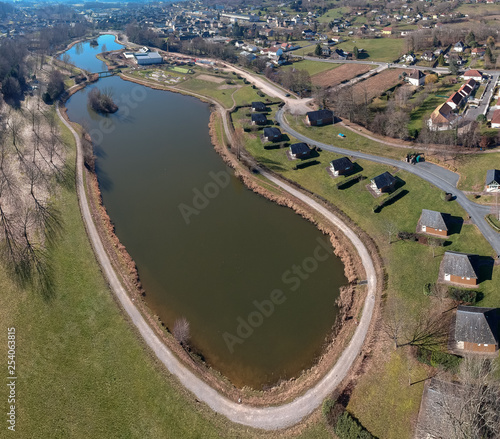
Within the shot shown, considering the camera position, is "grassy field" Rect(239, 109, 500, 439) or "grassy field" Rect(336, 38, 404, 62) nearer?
"grassy field" Rect(239, 109, 500, 439)

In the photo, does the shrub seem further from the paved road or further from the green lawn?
the green lawn

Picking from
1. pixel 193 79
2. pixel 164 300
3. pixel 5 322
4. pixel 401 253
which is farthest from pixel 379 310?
pixel 193 79

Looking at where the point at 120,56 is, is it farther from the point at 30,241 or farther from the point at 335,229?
the point at 335,229

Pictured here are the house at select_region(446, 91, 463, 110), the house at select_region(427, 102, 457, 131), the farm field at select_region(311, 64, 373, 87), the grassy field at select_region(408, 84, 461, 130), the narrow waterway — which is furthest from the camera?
the farm field at select_region(311, 64, 373, 87)

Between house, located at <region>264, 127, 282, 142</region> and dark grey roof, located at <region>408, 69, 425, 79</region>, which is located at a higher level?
dark grey roof, located at <region>408, 69, 425, 79</region>

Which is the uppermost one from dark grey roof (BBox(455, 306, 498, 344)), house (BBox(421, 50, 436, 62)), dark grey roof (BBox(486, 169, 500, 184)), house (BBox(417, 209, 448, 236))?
house (BBox(421, 50, 436, 62))

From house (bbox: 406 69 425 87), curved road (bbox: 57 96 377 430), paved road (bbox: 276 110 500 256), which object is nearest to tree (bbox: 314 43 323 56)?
house (bbox: 406 69 425 87)

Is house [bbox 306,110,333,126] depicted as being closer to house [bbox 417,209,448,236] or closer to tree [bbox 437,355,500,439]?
house [bbox 417,209,448,236]

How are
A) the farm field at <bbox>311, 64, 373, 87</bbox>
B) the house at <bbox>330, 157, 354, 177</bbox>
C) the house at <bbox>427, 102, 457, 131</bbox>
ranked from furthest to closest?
the farm field at <bbox>311, 64, 373, 87</bbox> → the house at <bbox>427, 102, 457, 131</bbox> → the house at <bbox>330, 157, 354, 177</bbox>
